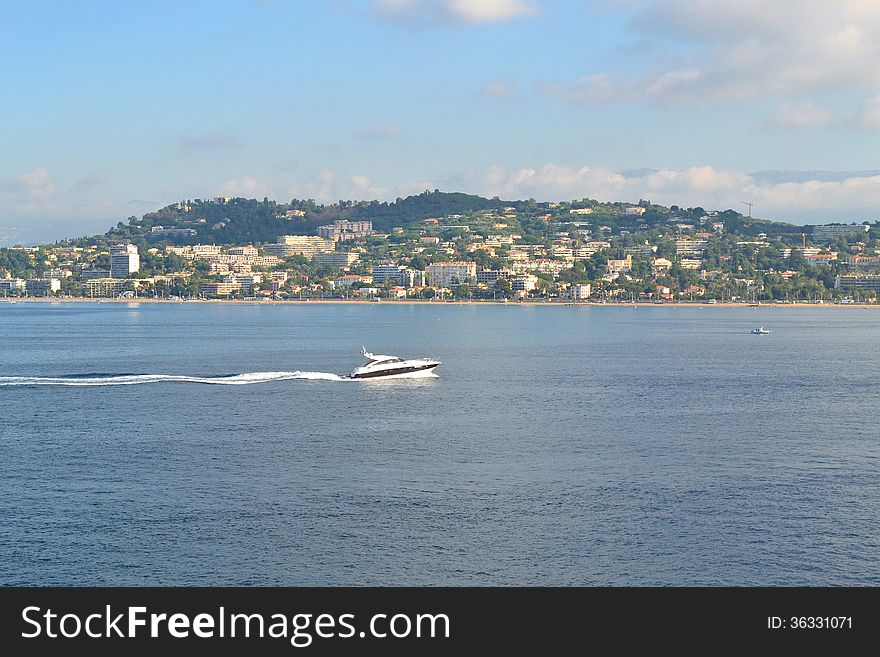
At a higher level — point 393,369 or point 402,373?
point 393,369

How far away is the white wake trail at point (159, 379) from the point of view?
49.5m

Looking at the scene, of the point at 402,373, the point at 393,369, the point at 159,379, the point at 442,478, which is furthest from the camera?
the point at 402,373

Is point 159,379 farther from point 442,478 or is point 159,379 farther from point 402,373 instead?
point 442,478

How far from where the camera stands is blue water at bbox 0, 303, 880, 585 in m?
20.8

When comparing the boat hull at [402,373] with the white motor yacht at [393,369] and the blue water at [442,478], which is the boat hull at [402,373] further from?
the blue water at [442,478]

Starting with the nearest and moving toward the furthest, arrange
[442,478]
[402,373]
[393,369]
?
1. [442,478]
2. [393,369]
3. [402,373]

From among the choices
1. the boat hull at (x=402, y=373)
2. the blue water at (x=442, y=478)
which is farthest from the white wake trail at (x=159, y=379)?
the boat hull at (x=402, y=373)

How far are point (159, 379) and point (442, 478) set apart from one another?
26417mm

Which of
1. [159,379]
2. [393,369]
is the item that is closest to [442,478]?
[393,369]

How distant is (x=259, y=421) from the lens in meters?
38.4

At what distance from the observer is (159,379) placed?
51312 millimetres

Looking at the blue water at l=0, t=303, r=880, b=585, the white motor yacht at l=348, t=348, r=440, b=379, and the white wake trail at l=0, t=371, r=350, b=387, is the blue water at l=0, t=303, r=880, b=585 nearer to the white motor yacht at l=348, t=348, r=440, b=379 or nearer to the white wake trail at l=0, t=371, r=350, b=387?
the white wake trail at l=0, t=371, r=350, b=387

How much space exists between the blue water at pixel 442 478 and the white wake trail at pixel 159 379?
336 mm
